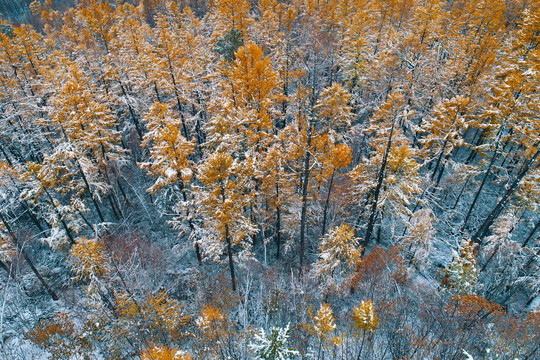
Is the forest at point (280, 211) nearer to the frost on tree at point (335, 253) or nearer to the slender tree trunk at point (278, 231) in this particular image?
the frost on tree at point (335, 253)

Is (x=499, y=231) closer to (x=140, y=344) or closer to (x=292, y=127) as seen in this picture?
(x=292, y=127)

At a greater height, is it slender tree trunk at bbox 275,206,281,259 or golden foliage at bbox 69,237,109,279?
golden foliage at bbox 69,237,109,279

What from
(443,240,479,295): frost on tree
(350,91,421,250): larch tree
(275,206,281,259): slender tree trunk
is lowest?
(275,206,281,259): slender tree trunk

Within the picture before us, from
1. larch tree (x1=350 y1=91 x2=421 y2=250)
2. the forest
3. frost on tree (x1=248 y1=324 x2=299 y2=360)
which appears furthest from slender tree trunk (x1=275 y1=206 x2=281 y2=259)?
frost on tree (x1=248 y1=324 x2=299 y2=360)

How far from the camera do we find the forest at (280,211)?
50.6 feet

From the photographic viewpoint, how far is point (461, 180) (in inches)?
913

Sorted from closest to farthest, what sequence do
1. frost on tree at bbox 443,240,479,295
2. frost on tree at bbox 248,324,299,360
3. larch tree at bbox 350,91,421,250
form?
frost on tree at bbox 248,324,299,360 < frost on tree at bbox 443,240,479,295 < larch tree at bbox 350,91,421,250

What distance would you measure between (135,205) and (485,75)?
32.8 m

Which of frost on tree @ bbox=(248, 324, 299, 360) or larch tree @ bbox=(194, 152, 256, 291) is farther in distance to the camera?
larch tree @ bbox=(194, 152, 256, 291)

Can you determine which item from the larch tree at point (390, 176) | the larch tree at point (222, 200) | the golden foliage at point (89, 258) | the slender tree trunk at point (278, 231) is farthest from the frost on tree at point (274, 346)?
the golden foliage at point (89, 258)

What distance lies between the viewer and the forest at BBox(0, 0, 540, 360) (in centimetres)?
1544

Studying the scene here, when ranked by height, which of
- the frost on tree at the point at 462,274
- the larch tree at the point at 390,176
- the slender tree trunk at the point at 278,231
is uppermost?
the larch tree at the point at 390,176

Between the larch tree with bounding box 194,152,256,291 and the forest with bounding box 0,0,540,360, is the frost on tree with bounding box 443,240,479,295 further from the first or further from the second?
the larch tree with bounding box 194,152,256,291

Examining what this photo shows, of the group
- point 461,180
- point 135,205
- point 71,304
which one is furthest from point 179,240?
point 461,180
